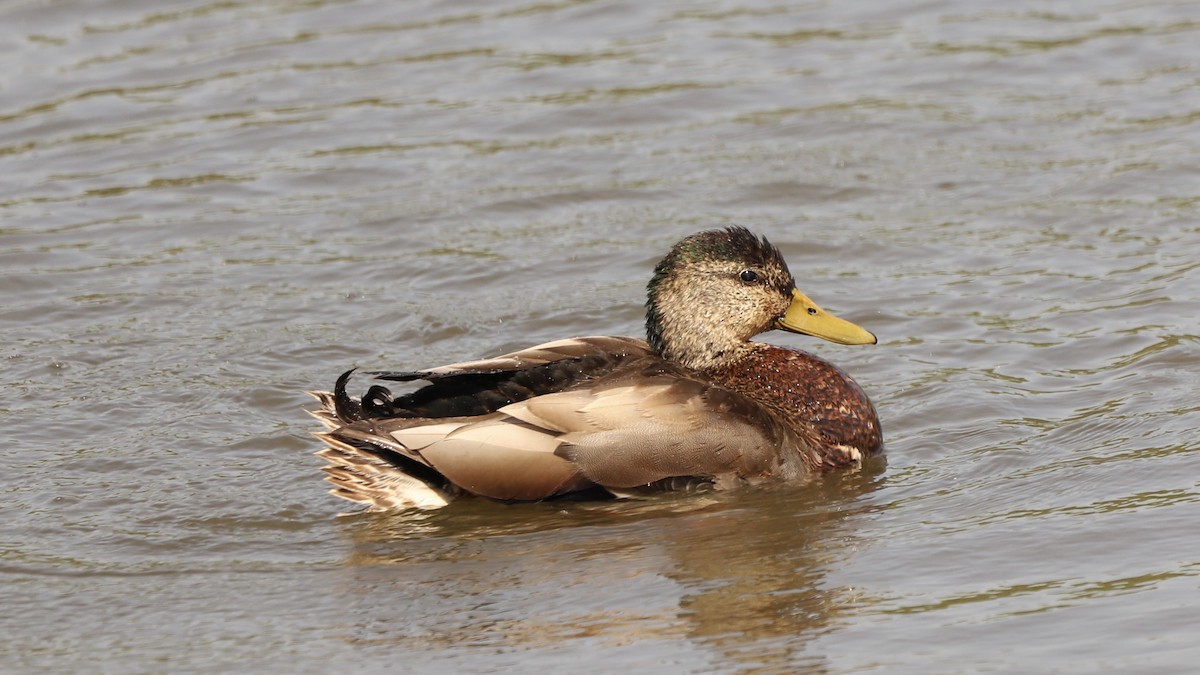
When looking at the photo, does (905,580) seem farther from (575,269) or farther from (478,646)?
(575,269)

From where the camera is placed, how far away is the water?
6656mm

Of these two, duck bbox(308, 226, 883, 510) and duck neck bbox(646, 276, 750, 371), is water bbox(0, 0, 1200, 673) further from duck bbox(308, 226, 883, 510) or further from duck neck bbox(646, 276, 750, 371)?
duck neck bbox(646, 276, 750, 371)

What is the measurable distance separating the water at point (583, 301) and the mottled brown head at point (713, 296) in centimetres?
82

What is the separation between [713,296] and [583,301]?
225cm

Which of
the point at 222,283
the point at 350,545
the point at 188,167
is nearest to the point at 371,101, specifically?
the point at 188,167

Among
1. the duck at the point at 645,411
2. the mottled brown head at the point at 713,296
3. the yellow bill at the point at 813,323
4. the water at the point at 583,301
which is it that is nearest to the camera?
the water at the point at 583,301

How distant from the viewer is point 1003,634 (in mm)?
6238

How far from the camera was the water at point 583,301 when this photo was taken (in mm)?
6656

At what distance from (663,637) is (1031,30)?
9.74 meters

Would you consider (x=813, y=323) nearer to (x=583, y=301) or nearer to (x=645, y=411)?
(x=645, y=411)

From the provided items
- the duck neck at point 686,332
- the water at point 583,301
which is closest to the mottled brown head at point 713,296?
the duck neck at point 686,332

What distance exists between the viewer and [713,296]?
27.8 ft

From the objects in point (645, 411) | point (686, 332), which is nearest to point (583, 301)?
point (686, 332)

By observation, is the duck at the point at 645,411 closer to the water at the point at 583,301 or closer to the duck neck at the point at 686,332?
the duck neck at the point at 686,332
